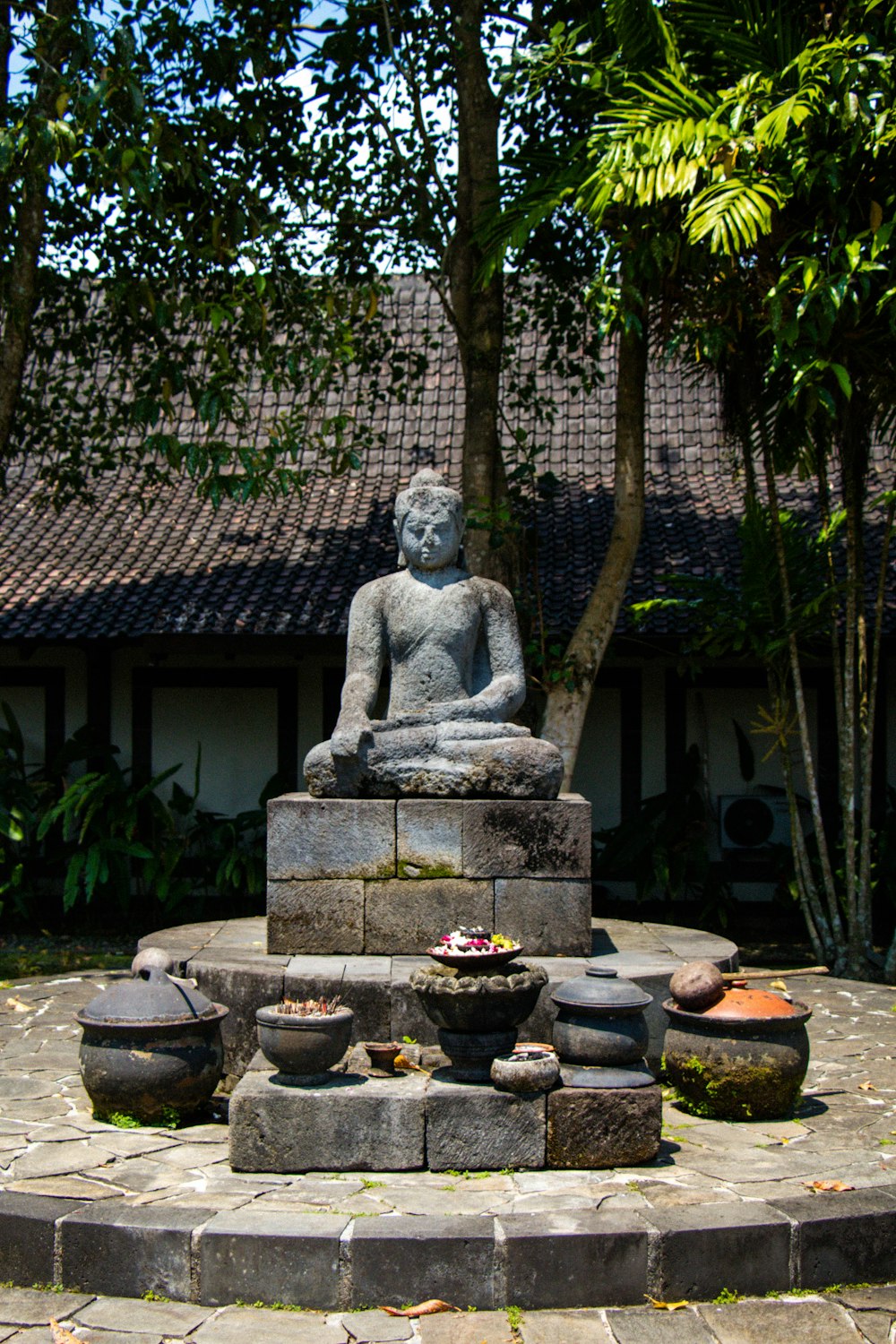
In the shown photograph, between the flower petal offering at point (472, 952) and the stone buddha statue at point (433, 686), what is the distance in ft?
4.12

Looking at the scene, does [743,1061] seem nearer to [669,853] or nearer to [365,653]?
[365,653]

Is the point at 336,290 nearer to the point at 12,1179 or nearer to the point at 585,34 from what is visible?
the point at 585,34

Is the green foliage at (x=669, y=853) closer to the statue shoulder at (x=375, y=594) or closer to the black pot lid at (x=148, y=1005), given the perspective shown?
the statue shoulder at (x=375, y=594)

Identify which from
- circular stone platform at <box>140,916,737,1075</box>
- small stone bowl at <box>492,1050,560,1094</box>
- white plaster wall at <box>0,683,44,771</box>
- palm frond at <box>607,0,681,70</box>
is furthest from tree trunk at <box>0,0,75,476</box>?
small stone bowl at <box>492,1050,560,1094</box>

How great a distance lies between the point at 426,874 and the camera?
19.8ft

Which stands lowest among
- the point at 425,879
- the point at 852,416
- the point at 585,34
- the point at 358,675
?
the point at 425,879

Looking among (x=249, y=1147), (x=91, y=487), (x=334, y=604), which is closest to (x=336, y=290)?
(x=334, y=604)

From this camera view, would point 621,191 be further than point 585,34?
No

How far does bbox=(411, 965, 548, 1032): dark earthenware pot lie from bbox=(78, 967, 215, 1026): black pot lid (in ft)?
2.74

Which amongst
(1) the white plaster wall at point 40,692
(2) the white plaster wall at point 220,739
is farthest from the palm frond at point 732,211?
(1) the white plaster wall at point 40,692

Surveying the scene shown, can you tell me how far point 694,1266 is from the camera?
397 centimetres

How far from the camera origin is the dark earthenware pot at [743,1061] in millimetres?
5043

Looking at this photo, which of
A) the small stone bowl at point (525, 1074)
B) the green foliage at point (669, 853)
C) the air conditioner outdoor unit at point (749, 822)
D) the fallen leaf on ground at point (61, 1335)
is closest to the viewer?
the fallen leaf on ground at point (61, 1335)

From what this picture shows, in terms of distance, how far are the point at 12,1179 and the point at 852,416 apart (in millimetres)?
6991
